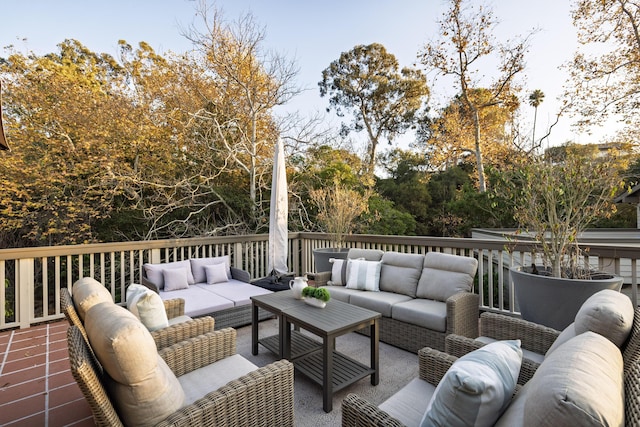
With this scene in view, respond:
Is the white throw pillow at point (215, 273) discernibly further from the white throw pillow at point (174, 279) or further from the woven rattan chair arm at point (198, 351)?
the woven rattan chair arm at point (198, 351)

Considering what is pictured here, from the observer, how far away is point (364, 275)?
12.4 ft

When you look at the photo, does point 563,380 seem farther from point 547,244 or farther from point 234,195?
point 234,195

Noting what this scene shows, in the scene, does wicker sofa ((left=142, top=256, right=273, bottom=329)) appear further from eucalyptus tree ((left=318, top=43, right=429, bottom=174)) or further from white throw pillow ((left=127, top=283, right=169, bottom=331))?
eucalyptus tree ((left=318, top=43, right=429, bottom=174))

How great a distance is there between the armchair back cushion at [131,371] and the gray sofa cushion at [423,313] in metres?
2.28

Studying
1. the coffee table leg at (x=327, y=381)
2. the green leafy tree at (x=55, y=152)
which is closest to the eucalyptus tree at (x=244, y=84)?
the green leafy tree at (x=55, y=152)

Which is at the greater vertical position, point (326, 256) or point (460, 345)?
point (326, 256)

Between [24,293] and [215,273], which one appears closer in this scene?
[24,293]

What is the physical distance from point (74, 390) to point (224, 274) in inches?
82.5

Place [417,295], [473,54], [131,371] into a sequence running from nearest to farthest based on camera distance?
[131,371], [417,295], [473,54]

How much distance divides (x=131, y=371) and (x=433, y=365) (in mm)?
1463

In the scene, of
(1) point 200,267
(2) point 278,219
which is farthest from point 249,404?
(2) point 278,219

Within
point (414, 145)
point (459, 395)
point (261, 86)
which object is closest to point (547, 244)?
point (459, 395)

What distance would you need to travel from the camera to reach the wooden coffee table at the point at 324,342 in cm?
223

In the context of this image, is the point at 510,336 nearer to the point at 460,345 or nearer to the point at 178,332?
the point at 460,345
